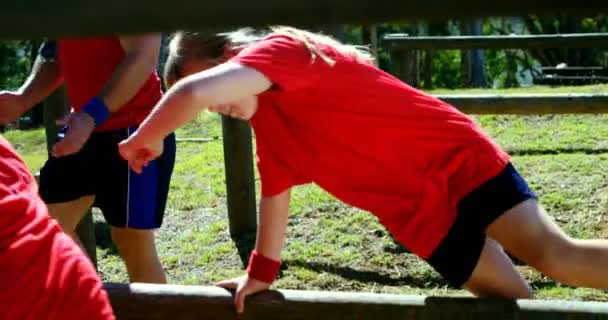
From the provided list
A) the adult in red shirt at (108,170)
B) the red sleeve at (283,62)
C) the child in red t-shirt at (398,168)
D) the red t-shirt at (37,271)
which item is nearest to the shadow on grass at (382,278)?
the adult in red shirt at (108,170)

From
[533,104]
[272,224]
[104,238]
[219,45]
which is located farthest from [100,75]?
[533,104]

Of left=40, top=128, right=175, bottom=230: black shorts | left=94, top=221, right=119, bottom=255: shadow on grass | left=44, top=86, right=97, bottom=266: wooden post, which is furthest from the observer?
left=94, top=221, right=119, bottom=255: shadow on grass

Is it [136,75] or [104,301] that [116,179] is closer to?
[136,75]

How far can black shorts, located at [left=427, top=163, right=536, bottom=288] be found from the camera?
109 inches

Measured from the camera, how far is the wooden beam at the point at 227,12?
75 cm

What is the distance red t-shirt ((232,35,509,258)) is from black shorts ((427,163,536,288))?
2 centimetres

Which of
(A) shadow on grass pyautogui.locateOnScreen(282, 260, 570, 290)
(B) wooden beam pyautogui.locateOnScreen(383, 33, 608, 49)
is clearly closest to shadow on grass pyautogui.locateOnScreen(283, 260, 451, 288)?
(A) shadow on grass pyautogui.locateOnScreen(282, 260, 570, 290)

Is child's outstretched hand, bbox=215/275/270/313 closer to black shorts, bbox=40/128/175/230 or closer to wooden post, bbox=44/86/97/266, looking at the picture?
black shorts, bbox=40/128/175/230

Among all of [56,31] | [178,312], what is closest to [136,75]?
[178,312]

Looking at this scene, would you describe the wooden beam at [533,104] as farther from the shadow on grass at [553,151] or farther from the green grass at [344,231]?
the shadow on grass at [553,151]

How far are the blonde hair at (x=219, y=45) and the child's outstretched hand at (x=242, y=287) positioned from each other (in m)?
0.58

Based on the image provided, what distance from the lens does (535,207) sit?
2.79m

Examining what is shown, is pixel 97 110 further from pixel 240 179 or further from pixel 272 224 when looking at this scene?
pixel 240 179

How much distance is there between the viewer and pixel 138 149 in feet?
8.72
